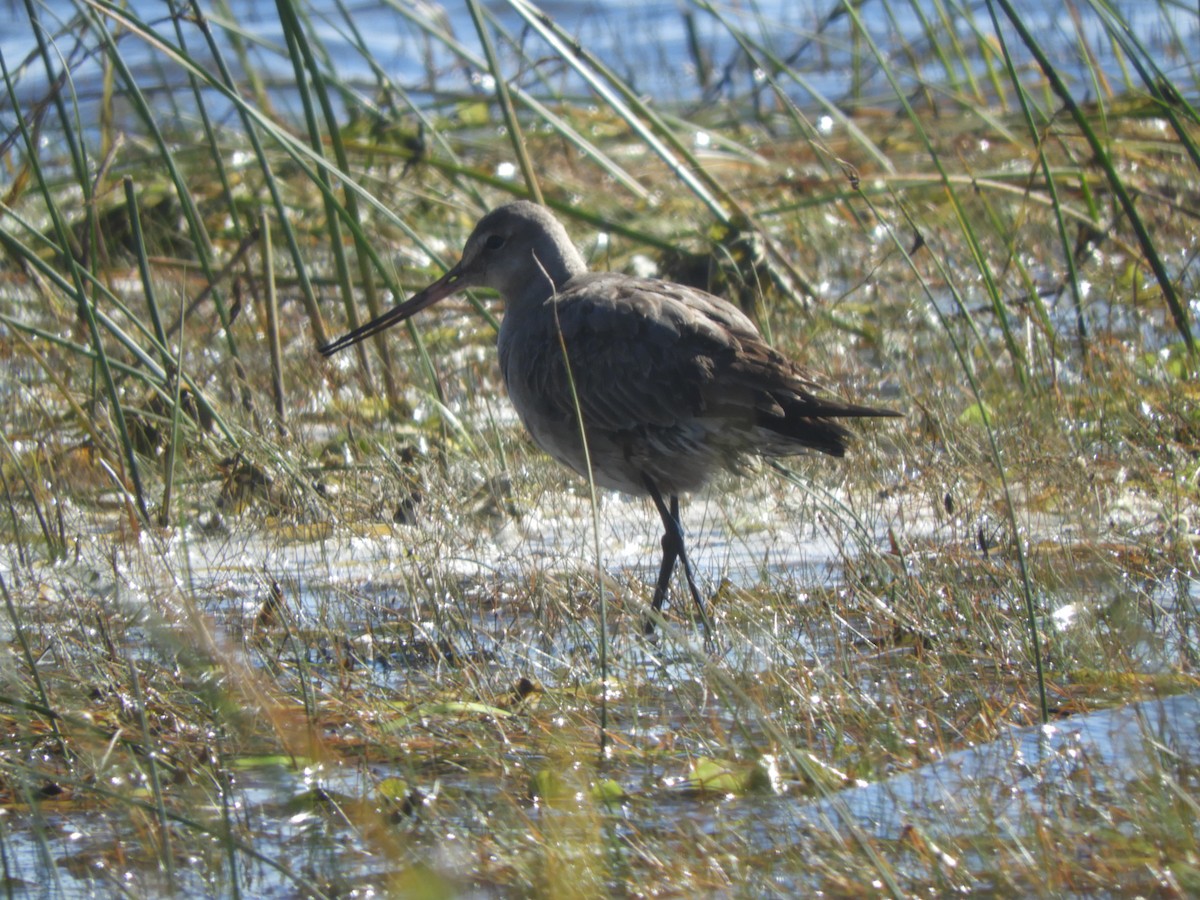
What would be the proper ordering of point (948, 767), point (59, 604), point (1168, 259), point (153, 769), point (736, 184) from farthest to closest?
point (736, 184)
point (1168, 259)
point (59, 604)
point (948, 767)
point (153, 769)

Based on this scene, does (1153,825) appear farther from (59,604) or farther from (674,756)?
(59,604)

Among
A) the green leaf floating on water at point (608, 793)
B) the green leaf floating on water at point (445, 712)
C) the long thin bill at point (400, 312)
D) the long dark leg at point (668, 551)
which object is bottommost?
the green leaf floating on water at point (608, 793)

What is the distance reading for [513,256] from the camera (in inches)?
198

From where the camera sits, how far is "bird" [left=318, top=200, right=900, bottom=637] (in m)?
4.00

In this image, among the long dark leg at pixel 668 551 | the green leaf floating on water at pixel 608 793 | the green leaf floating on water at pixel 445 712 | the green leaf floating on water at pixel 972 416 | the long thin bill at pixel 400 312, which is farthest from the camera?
the long thin bill at pixel 400 312

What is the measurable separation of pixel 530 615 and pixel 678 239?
10.2ft

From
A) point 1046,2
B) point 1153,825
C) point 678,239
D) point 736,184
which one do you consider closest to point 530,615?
point 1153,825

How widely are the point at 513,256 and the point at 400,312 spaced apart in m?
0.39

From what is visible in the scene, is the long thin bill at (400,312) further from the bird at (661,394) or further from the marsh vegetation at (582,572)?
the bird at (661,394)

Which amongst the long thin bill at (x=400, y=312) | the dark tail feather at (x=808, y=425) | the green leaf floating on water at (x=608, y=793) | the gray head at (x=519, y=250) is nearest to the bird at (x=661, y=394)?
the dark tail feather at (x=808, y=425)

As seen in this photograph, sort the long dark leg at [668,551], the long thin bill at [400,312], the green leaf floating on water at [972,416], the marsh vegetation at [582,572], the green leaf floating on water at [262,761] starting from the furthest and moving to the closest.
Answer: the long thin bill at [400,312], the green leaf floating on water at [972,416], the long dark leg at [668,551], the green leaf floating on water at [262,761], the marsh vegetation at [582,572]

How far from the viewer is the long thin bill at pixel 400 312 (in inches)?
195

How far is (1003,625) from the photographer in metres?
3.49

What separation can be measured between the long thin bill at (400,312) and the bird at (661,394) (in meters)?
0.53
